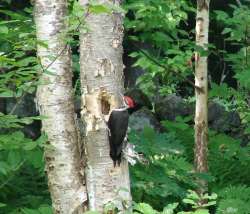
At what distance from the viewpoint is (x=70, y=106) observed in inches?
128

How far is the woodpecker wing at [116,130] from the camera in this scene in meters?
3.10

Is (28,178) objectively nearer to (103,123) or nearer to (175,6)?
(103,123)

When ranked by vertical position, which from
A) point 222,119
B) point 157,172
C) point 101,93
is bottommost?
point 222,119

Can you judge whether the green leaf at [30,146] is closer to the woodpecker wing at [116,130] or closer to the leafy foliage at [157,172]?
the woodpecker wing at [116,130]

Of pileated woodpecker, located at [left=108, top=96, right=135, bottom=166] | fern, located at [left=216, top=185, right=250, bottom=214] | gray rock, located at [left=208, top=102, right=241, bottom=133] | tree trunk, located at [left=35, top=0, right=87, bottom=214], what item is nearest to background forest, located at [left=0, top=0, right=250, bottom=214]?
fern, located at [left=216, top=185, right=250, bottom=214]

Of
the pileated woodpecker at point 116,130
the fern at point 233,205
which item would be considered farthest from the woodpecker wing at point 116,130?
the fern at point 233,205

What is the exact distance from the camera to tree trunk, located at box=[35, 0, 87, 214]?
3.17 m

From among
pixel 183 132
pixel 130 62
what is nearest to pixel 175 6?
pixel 183 132

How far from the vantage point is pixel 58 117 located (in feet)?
10.5

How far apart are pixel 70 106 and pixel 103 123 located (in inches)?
11.7

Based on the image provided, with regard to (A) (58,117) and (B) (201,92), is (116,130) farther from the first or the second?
(B) (201,92)

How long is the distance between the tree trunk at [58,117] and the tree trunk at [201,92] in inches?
90.4

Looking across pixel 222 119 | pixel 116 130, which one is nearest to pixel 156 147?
pixel 116 130

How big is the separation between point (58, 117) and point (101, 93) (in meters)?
0.35
